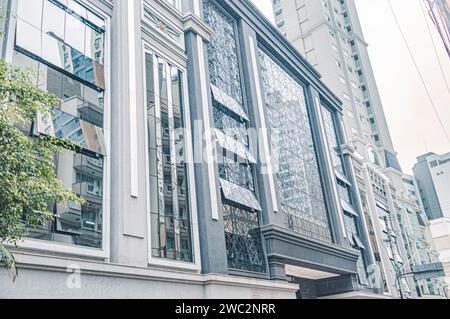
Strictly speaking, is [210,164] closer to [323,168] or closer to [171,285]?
[171,285]

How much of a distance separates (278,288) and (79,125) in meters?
9.60

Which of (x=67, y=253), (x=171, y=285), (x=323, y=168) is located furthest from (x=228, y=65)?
(x=67, y=253)

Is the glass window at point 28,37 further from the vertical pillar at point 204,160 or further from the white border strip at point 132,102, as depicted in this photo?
the vertical pillar at point 204,160

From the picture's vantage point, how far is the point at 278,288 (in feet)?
53.3

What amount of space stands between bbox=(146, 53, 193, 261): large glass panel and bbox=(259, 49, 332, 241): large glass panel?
22.6ft

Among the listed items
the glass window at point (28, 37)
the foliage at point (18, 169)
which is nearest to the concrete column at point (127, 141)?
the glass window at point (28, 37)

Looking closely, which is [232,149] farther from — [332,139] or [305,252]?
[332,139]

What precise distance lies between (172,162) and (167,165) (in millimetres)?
315

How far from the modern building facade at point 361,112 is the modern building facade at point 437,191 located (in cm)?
666

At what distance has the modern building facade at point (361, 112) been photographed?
3153 cm

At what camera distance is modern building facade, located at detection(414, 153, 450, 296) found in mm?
48062

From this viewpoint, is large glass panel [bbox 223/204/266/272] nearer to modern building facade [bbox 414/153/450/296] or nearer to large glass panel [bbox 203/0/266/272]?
large glass panel [bbox 203/0/266/272]

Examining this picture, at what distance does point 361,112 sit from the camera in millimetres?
46688

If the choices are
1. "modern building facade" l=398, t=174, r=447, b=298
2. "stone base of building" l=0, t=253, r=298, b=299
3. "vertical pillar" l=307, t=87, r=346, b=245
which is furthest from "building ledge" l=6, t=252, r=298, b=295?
"modern building facade" l=398, t=174, r=447, b=298
